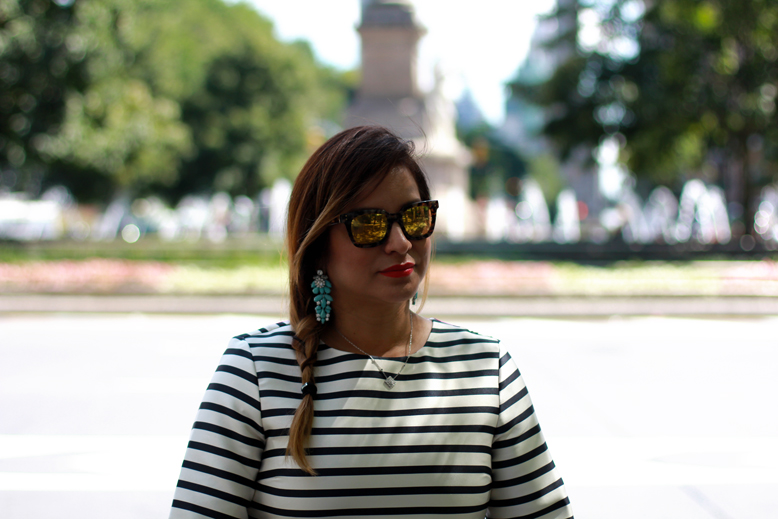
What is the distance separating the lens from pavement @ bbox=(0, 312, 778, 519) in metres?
4.91

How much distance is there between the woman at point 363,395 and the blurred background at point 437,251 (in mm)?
399

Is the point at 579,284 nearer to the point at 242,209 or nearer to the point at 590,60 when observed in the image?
the point at 590,60

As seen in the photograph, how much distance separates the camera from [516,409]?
1956mm

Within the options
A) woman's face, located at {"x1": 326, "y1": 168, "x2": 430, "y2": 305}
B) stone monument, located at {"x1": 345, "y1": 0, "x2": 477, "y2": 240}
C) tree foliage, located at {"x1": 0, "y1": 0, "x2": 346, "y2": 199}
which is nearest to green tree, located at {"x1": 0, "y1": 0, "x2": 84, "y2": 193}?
tree foliage, located at {"x1": 0, "y1": 0, "x2": 346, "y2": 199}

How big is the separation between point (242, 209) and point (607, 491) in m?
48.6

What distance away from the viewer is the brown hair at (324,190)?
74.3 inches

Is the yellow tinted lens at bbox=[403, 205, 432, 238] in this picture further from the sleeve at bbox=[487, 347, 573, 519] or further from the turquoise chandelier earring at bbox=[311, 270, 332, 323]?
the sleeve at bbox=[487, 347, 573, 519]

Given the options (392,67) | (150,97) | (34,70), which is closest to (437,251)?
(392,67)

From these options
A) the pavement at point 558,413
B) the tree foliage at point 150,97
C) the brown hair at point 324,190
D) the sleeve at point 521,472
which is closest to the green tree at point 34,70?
the tree foliage at point 150,97

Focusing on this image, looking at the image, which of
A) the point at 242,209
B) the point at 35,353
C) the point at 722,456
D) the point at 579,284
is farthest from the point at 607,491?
the point at 242,209

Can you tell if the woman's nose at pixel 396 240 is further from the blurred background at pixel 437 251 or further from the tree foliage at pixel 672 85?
the tree foliage at pixel 672 85

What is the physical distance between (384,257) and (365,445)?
1.49ft

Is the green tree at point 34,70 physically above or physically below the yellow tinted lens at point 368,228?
above

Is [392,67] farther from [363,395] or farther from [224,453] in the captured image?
[224,453]
